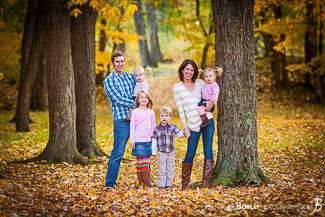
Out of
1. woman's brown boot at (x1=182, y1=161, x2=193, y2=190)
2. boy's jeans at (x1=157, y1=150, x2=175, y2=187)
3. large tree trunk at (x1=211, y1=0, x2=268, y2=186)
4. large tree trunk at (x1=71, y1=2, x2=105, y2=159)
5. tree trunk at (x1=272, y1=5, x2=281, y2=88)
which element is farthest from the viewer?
tree trunk at (x1=272, y1=5, x2=281, y2=88)

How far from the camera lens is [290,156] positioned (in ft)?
26.5

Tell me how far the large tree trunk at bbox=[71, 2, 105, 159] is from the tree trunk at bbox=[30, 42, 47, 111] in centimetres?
1070

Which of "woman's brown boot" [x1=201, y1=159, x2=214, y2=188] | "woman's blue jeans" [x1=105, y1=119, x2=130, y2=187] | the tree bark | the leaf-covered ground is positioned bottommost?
the leaf-covered ground

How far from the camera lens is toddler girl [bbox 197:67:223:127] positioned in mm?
4934

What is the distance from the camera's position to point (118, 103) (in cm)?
520

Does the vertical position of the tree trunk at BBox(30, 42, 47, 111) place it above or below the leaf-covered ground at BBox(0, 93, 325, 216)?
above

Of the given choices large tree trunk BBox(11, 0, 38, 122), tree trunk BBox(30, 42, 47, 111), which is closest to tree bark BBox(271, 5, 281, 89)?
large tree trunk BBox(11, 0, 38, 122)

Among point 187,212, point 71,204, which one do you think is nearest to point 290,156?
point 187,212

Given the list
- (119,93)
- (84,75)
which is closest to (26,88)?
(84,75)

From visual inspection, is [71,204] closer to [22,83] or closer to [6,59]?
Answer: [22,83]

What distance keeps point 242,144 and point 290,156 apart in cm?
354

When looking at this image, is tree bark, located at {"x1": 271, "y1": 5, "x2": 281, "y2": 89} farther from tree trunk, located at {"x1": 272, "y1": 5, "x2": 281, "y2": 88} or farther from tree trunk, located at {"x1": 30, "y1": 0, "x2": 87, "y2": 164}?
tree trunk, located at {"x1": 30, "y1": 0, "x2": 87, "y2": 164}

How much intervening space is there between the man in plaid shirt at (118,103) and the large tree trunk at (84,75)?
233cm

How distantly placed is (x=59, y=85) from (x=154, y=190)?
3.39 meters
